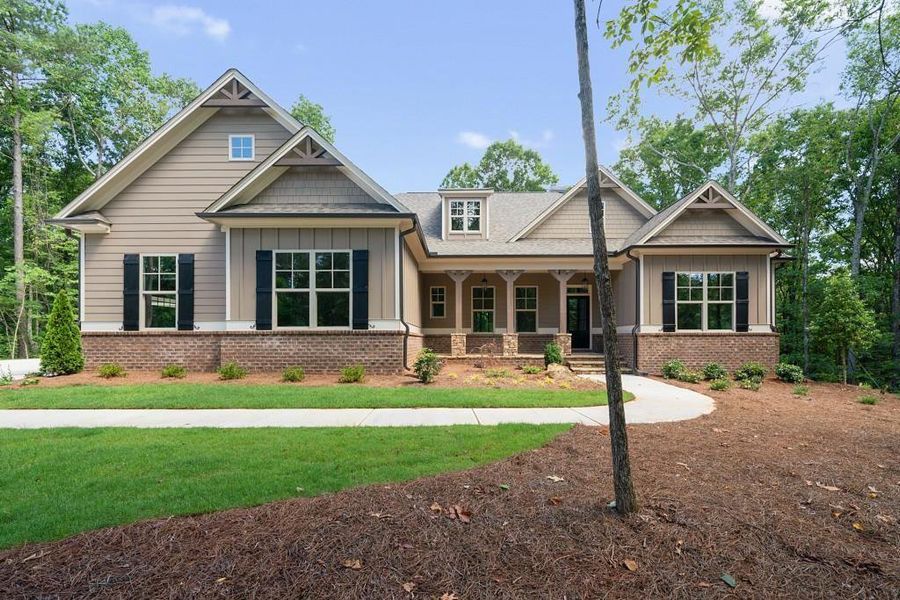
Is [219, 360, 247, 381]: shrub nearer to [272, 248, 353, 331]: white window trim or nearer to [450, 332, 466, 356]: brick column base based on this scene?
[272, 248, 353, 331]: white window trim

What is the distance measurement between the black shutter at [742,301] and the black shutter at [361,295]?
1033 cm

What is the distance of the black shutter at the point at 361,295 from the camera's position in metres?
10.2

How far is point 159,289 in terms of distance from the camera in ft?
36.5

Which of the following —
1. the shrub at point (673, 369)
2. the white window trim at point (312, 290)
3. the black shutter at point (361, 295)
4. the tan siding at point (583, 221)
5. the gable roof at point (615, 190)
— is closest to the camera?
the black shutter at point (361, 295)

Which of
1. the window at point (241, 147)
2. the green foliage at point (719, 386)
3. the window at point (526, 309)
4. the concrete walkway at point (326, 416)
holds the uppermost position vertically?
the window at point (241, 147)

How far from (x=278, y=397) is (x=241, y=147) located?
299 inches

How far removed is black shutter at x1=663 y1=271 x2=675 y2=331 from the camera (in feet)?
39.1

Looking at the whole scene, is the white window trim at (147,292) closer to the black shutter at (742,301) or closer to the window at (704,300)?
the window at (704,300)

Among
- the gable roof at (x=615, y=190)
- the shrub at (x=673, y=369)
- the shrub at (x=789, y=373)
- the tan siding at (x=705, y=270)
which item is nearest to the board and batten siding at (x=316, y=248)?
the gable roof at (x=615, y=190)

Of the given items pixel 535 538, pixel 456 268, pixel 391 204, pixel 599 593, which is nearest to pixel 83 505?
pixel 535 538

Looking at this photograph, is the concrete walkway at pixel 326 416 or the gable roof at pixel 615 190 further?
the gable roof at pixel 615 190

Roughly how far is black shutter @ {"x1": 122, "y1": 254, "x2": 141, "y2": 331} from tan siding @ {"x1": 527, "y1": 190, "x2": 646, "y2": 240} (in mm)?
11702

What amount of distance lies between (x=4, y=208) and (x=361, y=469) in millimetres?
27680

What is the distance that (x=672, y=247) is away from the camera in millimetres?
11789
